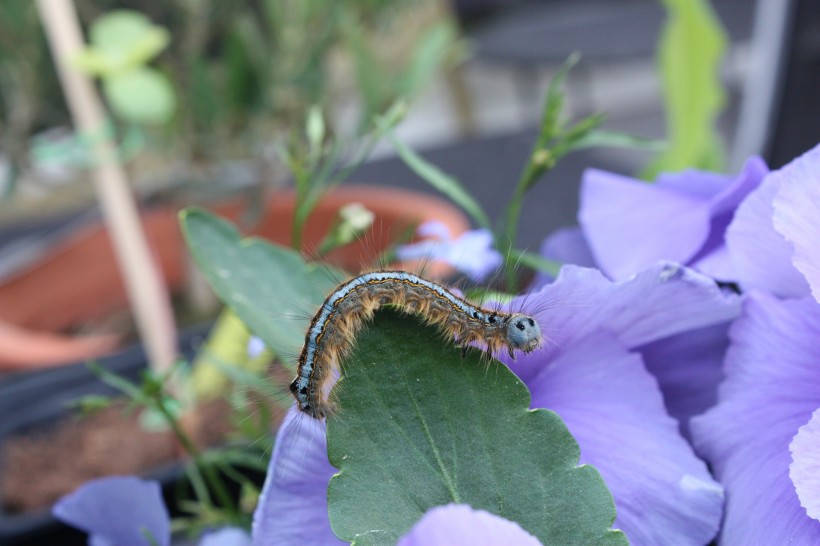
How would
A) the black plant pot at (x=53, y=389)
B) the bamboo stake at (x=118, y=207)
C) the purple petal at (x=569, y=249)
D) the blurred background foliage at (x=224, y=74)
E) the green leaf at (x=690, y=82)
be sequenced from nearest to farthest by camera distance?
the purple petal at (x=569, y=249)
the green leaf at (x=690, y=82)
the bamboo stake at (x=118, y=207)
the black plant pot at (x=53, y=389)
the blurred background foliage at (x=224, y=74)

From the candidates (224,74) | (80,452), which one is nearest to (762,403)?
(80,452)

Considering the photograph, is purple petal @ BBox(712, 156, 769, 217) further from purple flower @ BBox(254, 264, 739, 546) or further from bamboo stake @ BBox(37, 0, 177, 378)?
bamboo stake @ BBox(37, 0, 177, 378)

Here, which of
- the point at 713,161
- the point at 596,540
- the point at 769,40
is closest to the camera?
the point at 596,540

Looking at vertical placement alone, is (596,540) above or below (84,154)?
below

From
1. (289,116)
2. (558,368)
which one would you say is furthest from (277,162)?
(558,368)

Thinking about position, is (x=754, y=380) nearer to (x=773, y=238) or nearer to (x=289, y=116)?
(x=773, y=238)

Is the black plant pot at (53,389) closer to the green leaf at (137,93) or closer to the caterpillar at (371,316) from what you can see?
the green leaf at (137,93)

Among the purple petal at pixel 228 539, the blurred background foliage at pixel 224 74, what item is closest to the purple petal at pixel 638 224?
the purple petal at pixel 228 539
